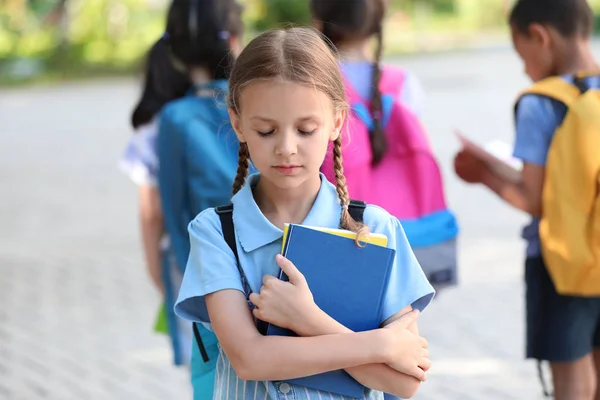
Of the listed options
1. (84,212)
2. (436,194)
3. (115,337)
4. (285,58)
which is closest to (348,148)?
(436,194)

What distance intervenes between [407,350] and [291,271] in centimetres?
28

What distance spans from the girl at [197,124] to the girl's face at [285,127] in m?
1.15

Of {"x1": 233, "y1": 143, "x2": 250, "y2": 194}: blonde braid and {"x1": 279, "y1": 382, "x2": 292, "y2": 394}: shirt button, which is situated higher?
{"x1": 233, "y1": 143, "x2": 250, "y2": 194}: blonde braid

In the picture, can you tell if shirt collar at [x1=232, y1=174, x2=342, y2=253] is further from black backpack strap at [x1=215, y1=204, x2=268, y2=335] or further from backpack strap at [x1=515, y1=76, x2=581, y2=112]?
backpack strap at [x1=515, y1=76, x2=581, y2=112]

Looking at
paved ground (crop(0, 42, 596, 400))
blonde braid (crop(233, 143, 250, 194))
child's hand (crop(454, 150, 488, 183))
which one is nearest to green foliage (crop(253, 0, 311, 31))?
paved ground (crop(0, 42, 596, 400))

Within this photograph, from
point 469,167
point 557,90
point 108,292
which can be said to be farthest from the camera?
point 108,292

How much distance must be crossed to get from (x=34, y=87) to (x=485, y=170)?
1967 centimetres

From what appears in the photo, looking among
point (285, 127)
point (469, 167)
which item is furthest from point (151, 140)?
point (285, 127)

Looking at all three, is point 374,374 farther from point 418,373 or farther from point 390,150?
point 390,150

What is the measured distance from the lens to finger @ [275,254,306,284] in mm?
1913

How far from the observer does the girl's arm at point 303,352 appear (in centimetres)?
Answer: 188

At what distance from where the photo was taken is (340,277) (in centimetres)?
196

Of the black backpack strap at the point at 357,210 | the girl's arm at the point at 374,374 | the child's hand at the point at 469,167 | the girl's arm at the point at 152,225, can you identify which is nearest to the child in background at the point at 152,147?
the girl's arm at the point at 152,225

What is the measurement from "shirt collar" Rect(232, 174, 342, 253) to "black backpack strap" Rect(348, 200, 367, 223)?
1.0 inches
